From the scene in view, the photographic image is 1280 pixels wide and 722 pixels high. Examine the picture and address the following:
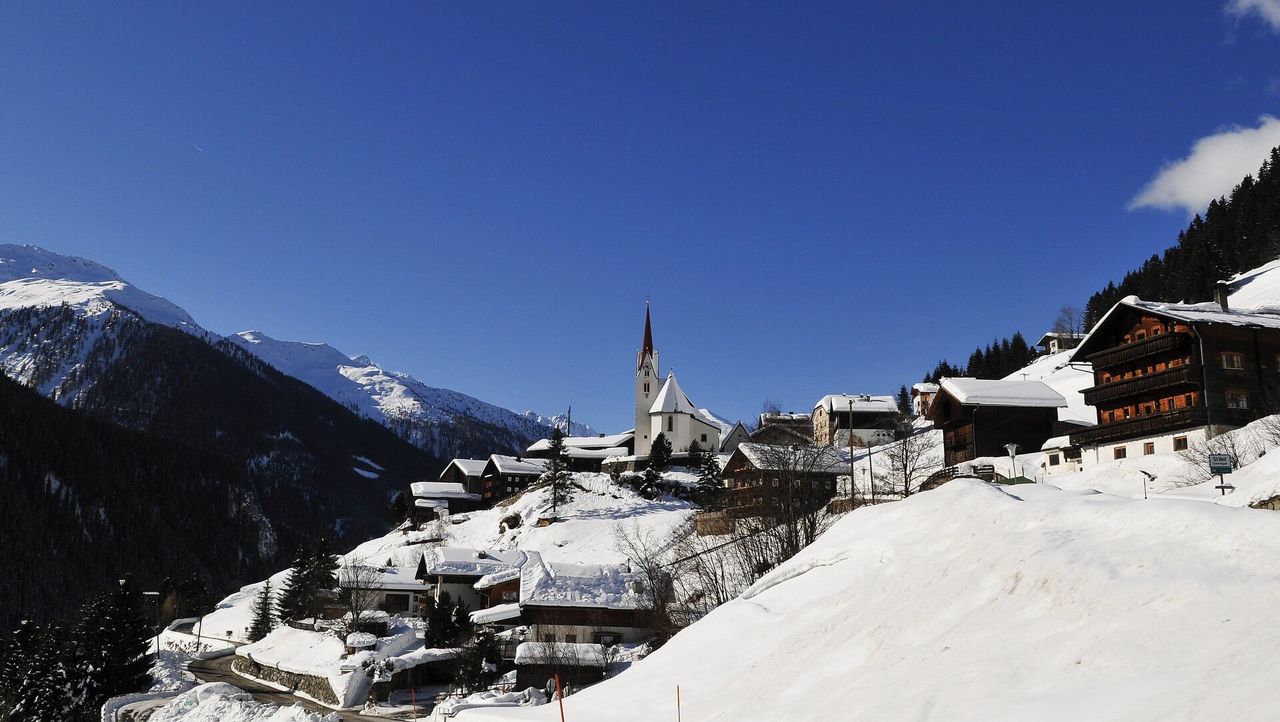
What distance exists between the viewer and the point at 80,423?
639 feet

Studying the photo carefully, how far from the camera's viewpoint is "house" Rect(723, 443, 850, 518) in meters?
42.0

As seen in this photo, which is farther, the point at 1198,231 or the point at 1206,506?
the point at 1198,231

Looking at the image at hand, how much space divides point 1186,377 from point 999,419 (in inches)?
678

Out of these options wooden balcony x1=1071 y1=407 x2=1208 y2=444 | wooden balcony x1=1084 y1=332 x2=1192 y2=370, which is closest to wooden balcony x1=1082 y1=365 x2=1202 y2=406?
wooden balcony x1=1084 y1=332 x2=1192 y2=370

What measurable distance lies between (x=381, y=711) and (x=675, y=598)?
1487cm

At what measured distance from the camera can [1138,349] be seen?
5075 centimetres

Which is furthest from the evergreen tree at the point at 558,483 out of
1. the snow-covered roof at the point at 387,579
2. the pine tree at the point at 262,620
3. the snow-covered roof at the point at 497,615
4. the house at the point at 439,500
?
the pine tree at the point at 262,620

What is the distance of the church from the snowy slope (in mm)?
85670

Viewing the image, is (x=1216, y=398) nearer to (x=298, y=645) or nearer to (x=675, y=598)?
(x=675, y=598)

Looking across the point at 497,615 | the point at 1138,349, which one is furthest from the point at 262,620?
the point at 1138,349

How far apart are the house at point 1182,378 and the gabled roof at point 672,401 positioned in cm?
5925

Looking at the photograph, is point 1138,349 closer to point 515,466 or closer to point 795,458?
point 795,458

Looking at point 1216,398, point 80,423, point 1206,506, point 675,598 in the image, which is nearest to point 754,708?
point 1206,506

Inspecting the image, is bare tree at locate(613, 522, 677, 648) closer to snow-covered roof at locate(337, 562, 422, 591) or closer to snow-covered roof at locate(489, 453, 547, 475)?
snow-covered roof at locate(337, 562, 422, 591)
